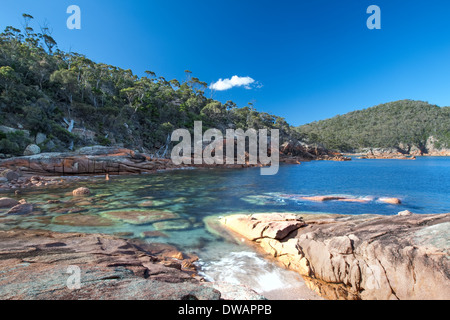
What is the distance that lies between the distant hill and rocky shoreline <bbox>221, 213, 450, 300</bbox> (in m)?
95.6

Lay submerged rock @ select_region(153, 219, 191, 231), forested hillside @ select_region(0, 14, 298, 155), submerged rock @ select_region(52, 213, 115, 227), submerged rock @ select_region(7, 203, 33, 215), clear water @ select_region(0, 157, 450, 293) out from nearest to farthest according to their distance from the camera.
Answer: clear water @ select_region(0, 157, 450, 293) < submerged rock @ select_region(52, 213, 115, 227) < submerged rock @ select_region(153, 219, 191, 231) < submerged rock @ select_region(7, 203, 33, 215) < forested hillside @ select_region(0, 14, 298, 155)

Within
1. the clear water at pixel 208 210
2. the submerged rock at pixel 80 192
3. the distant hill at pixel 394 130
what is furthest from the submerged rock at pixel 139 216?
the distant hill at pixel 394 130

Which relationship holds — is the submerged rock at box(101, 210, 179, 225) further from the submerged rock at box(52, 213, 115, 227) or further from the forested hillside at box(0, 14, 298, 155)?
the forested hillside at box(0, 14, 298, 155)

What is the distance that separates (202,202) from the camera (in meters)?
14.1

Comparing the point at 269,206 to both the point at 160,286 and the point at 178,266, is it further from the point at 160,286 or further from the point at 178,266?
the point at 160,286

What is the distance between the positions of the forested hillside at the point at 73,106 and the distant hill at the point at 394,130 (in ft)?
227

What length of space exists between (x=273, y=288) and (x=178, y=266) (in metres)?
2.56

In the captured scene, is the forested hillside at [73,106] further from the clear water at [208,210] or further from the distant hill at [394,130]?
the distant hill at [394,130]

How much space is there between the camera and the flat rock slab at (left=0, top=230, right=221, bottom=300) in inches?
119

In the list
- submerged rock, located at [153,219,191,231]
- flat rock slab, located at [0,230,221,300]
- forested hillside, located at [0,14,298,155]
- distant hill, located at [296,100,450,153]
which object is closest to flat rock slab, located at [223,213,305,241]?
submerged rock, located at [153,219,191,231]

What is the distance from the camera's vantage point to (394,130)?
11719cm

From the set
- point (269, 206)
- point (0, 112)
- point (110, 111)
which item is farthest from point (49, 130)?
point (269, 206)

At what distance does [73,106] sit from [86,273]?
136ft

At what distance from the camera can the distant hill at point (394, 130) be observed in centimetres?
10856
